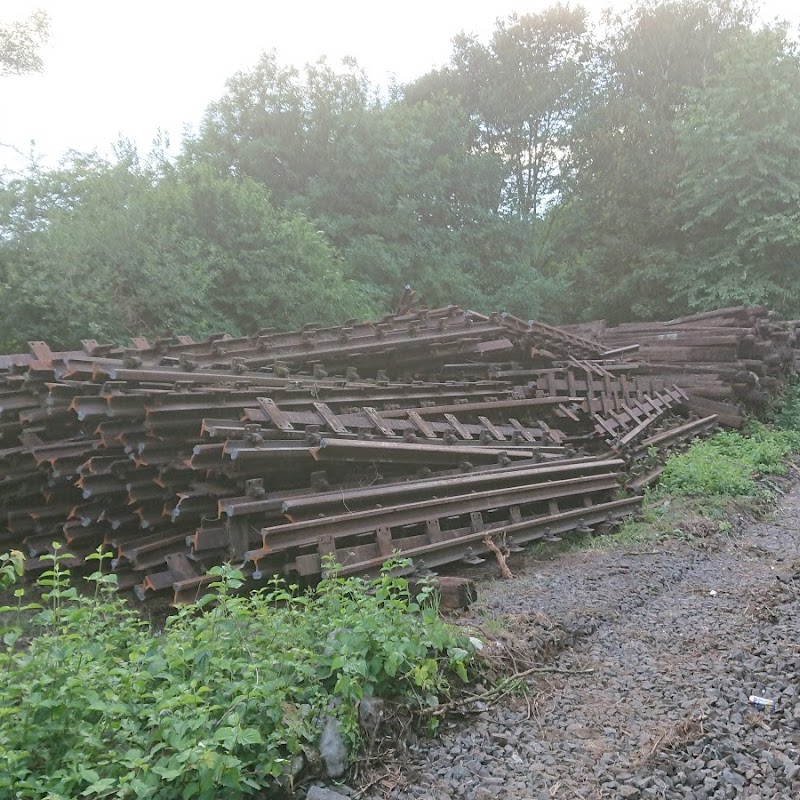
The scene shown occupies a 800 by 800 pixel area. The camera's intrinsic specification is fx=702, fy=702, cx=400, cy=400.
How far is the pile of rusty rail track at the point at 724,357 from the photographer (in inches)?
544

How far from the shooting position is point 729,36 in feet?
90.1

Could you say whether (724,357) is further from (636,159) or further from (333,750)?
(636,159)

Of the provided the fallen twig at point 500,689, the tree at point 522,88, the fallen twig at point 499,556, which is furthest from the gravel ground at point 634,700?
the tree at point 522,88

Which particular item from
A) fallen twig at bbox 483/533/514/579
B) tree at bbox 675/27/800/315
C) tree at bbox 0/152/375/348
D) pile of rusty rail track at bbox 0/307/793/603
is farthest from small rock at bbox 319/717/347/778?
tree at bbox 675/27/800/315

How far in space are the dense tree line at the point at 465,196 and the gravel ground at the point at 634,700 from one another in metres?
11.2

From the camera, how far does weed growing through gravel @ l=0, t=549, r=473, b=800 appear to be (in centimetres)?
280

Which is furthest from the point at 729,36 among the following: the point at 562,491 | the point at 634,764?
the point at 634,764

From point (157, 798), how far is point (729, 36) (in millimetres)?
32430

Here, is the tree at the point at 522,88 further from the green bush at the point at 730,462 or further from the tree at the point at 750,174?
the green bush at the point at 730,462

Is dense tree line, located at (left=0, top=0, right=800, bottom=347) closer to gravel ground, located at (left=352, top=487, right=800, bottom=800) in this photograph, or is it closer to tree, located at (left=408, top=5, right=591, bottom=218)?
tree, located at (left=408, top=5, right=591, bottom=218)

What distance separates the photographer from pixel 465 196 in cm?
2728

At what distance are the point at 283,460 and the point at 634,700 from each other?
11.7 ft

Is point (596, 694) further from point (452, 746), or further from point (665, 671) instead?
point (452, 746)

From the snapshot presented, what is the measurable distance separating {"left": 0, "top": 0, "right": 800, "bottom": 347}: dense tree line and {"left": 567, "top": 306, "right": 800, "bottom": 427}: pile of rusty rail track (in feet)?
20.2
